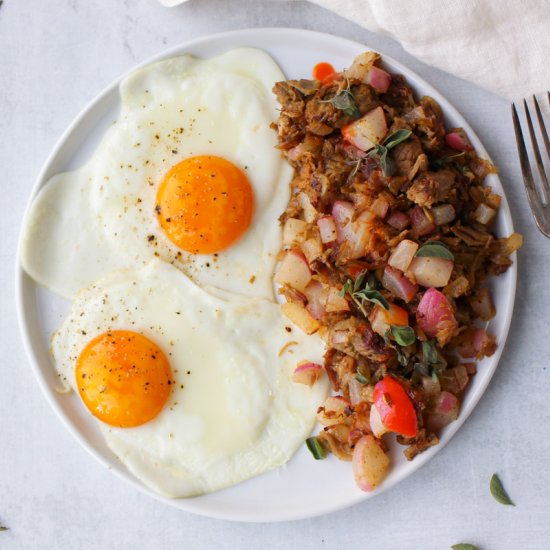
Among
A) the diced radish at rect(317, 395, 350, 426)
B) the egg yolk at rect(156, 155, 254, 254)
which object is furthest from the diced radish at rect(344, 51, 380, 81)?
the diced radish at rect(317, 395, 350, 426)

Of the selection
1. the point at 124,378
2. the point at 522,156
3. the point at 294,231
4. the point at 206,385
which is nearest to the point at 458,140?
the point at 522,156

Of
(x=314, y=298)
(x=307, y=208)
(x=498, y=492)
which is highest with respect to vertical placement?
(x=307, y=208)

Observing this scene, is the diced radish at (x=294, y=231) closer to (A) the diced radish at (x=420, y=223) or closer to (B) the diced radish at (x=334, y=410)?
(A) the diced radish at (x=420, y=223)

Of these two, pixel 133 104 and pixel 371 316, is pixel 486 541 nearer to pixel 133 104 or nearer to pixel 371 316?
pixel 371 316

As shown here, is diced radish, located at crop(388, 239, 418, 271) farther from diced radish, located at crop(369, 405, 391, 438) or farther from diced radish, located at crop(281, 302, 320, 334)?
diced radish, located at crop(369, 405, 391, 438)

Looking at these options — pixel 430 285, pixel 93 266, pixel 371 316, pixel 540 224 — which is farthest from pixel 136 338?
pixel 540 224

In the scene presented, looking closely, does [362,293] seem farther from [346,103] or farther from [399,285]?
[346,103]
